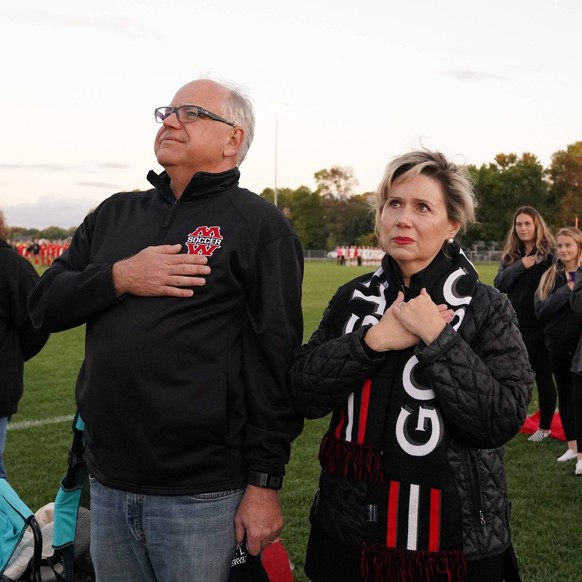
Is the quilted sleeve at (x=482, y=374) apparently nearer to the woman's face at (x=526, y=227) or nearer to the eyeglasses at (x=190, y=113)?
the eyeglasses at (x=190, y=113)

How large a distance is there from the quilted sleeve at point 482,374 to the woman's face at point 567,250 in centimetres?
452

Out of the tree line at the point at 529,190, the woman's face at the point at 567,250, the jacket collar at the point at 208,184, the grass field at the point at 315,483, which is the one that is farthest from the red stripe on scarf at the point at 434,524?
the tree line at the point at 529,190

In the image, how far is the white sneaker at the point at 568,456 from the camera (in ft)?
19.9

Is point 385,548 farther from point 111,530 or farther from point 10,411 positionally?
point 10,411

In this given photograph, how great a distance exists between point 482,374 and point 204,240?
0.93 m

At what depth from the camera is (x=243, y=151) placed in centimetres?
251

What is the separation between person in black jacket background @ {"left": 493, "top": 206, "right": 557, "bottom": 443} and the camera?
22.1 feet

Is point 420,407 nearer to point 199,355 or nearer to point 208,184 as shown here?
point 199,355

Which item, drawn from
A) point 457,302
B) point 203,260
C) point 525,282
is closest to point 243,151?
point 203,260

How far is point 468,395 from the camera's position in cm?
204

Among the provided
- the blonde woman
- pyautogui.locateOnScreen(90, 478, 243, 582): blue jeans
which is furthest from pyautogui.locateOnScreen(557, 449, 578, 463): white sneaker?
pyautogui.locateOnScreen(90, 478, 243, 582): blue jeans

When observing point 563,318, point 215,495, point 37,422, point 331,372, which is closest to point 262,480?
point 215,495

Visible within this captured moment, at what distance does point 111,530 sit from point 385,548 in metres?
0.87

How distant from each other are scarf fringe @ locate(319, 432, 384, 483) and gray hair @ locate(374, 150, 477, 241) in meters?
0.80
